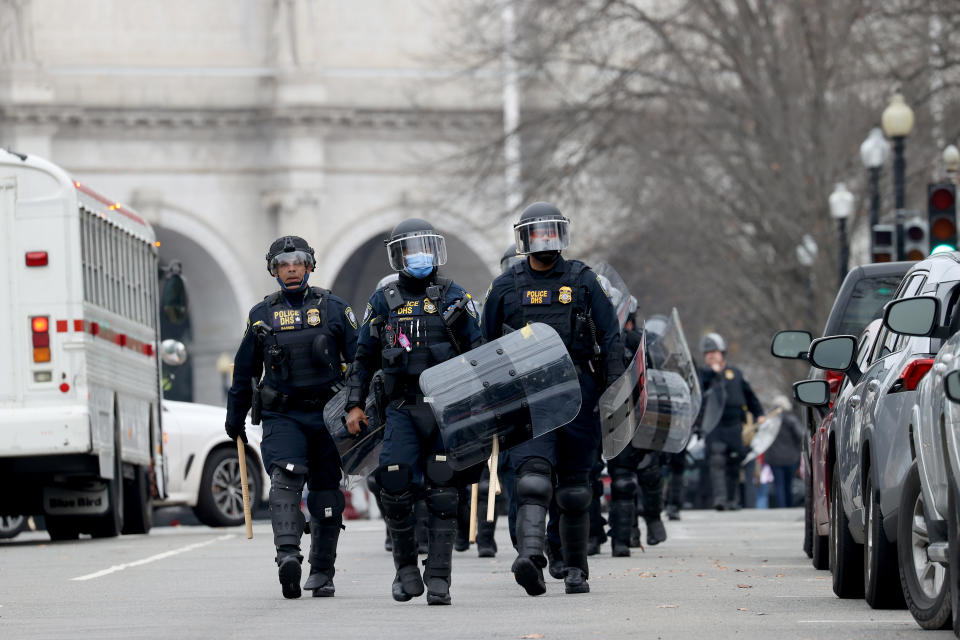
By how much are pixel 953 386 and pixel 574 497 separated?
435 centimetres

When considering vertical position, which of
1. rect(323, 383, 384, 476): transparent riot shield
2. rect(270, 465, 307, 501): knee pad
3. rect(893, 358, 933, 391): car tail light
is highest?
rect(893, 358, 933, 391): car tail light

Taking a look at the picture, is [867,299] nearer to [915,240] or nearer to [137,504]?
[137,504]

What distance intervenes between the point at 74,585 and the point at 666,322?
6233 mm

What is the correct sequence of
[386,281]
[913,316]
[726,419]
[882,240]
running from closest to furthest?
[913,316], [386,281], [882,240], [726,419]

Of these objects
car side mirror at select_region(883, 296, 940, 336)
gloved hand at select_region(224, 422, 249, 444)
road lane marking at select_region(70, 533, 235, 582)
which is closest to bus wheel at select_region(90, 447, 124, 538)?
road lane marking at select_region(70, 533, 235, 582)

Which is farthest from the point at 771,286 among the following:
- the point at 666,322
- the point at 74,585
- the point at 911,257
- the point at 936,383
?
the point at 936,383

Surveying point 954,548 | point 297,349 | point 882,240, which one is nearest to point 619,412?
point 297,349

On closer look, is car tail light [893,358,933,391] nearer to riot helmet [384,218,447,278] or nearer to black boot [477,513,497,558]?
riot helmet [384,218,447,278]

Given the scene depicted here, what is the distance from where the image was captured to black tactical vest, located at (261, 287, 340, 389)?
13.3 m

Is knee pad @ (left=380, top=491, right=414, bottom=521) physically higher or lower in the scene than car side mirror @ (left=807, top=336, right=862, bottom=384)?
lower

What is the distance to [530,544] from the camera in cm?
1235

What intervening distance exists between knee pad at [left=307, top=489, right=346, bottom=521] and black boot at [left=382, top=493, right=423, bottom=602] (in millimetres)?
833

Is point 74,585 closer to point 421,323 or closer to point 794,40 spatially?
point 421,323

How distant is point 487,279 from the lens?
198ft
